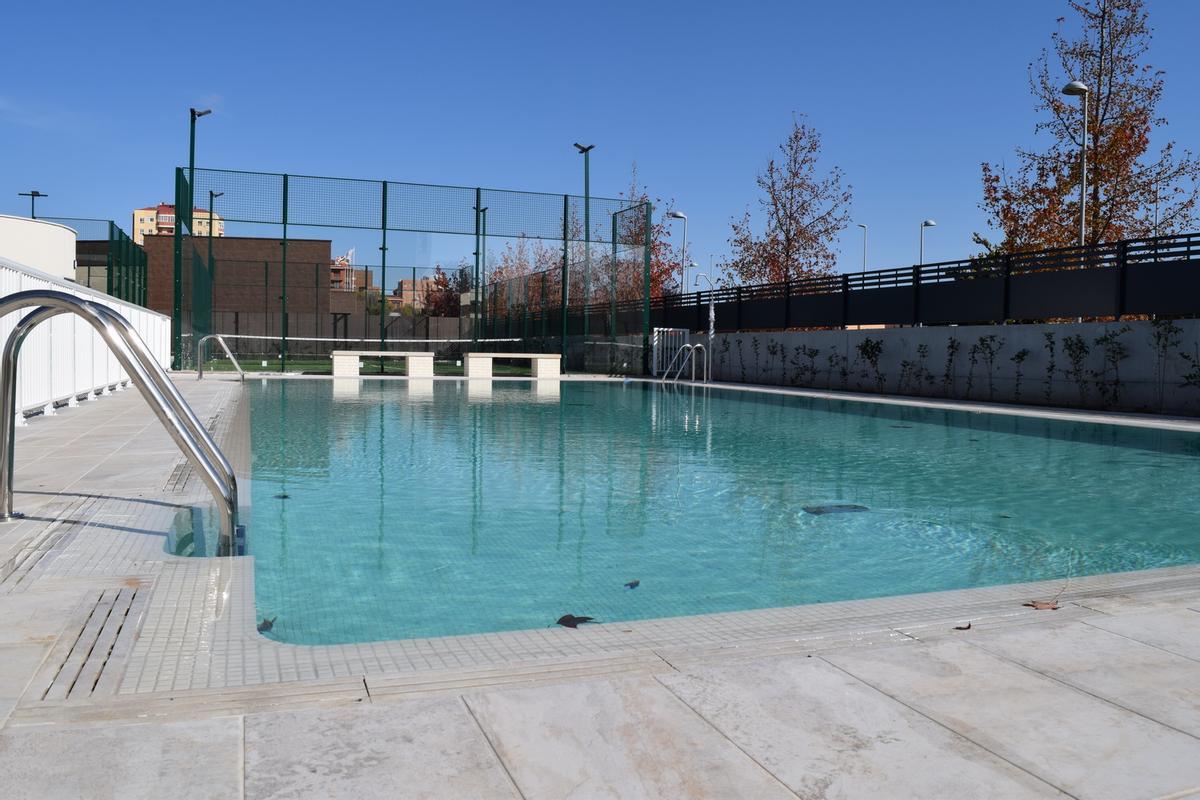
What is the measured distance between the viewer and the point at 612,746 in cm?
223

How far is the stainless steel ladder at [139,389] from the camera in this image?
387 centimetres

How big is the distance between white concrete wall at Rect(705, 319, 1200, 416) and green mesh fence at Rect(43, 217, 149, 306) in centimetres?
1516

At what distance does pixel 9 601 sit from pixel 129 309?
13.3 meters

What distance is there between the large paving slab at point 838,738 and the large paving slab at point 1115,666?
2.03 feet

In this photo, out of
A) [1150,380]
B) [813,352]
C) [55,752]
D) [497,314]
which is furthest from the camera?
[497,314]

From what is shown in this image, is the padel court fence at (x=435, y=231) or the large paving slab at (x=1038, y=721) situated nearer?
A: the large paving slab at (x=1038, y=721)

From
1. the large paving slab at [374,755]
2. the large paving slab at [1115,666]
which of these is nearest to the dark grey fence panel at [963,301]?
the large paving slab at [1115,666]

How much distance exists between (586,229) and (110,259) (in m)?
11.3

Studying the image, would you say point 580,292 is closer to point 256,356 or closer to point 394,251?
point 394,251

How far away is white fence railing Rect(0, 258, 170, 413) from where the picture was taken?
8953 mm

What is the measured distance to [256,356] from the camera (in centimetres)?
2809

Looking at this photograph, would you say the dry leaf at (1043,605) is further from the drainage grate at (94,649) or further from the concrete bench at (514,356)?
the concrete bench at (514,356)

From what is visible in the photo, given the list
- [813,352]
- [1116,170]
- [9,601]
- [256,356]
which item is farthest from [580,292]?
[9,601]

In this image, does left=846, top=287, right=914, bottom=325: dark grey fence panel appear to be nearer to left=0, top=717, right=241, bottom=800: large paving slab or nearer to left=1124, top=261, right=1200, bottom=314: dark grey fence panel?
left=1124, top=261, right=1200, bottom=314: dark grey fence panel
